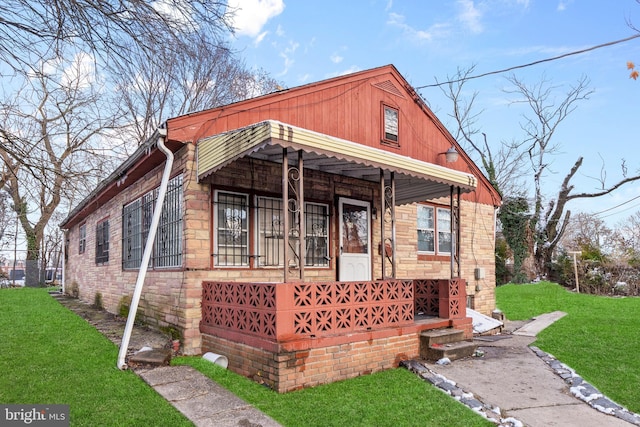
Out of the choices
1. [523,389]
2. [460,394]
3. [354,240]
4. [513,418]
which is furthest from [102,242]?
[513,418]

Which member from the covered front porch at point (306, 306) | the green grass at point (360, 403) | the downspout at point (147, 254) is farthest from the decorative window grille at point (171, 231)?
the green grass at point (360, 403)

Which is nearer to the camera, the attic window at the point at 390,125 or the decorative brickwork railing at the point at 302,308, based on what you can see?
the decorative brickwork railing at the point at 302,308

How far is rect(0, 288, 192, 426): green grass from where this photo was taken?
185 inches

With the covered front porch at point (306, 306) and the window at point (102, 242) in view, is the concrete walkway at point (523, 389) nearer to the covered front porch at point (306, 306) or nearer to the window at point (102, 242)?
the covered front porch at point (306, 306)

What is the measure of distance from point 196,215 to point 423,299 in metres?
4.34

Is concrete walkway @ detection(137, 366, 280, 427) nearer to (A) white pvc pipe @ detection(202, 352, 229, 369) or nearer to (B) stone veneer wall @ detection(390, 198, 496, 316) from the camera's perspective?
(A) white pvc pipe @ detection(202, 352, 229, 369)

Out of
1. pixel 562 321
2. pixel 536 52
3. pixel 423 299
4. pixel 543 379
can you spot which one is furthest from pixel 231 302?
pixel 562 321

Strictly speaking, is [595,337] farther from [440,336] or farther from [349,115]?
[349,115]

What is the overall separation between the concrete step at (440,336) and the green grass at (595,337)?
160cm

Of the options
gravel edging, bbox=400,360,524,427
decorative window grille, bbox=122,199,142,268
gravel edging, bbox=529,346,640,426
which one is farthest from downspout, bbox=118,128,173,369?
gravel edging, bbox=529,346,640,426

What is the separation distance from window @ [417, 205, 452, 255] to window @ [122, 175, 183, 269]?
6.07 m

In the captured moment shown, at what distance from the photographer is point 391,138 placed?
10.7 metres

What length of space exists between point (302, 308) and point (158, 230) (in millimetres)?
4024

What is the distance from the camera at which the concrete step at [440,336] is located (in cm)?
736
